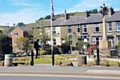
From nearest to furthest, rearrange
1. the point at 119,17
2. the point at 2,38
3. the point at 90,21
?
the point at 2,38 → the point at 119,17 → the point at 90,21

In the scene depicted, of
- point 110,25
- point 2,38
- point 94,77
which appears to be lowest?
point 94,77

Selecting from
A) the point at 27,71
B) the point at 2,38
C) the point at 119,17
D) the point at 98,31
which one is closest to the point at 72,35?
the point at 98,31

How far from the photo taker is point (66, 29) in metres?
59.1

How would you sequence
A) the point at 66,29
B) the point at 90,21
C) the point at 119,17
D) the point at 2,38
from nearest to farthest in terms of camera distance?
the point at 2,38
the point at 119,17
the point at 90,21
the point at 66,29

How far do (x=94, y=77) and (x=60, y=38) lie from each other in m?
46.6

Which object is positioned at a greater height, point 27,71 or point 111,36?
point 111,36

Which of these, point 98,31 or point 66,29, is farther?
point 66,29

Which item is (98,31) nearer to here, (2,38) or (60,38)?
(60,38)

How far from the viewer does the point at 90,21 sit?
5522cm

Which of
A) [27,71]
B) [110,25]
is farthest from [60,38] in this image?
[27,71]

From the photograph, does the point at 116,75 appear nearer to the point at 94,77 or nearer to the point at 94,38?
the point at 94,77

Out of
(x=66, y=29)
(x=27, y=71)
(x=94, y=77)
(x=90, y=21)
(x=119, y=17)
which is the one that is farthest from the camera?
(x=66, y=29)

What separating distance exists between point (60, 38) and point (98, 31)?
1078 cm

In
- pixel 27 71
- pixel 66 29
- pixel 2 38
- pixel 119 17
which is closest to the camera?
pixel 27 71
